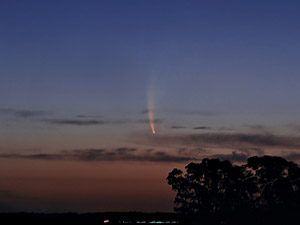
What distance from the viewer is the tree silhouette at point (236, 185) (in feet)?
457

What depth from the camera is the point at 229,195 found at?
144750mm

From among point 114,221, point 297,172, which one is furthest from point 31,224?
point 297,172

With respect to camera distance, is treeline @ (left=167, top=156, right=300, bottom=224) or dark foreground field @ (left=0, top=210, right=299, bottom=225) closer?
dark foreground field @ (left=0, top=210, right=299, bottom=225)

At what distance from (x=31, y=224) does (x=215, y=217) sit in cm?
6945

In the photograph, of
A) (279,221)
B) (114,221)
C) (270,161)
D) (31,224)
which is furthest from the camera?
(270,161)

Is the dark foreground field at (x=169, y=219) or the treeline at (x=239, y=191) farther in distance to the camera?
the treeline at (x=239, y=191)

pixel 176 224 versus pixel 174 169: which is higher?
pixel 174 169

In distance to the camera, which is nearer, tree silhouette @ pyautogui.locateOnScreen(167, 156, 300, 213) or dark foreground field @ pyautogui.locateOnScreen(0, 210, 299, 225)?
dark foreground field @ pyautogui.locateOnScreen(0, 210, 299, 225)

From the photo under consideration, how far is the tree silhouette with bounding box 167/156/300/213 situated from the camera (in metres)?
139

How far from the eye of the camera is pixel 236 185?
144 meters

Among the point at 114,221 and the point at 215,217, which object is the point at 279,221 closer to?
the point at 215,217

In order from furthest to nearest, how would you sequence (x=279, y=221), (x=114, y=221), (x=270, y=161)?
(x=270, y=161)
(x=279, y=221)
(x=114, y=221)

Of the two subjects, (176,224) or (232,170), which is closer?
(176,224)

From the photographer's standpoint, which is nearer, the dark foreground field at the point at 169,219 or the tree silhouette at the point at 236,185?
the dark foreground field at the point at 169,219
